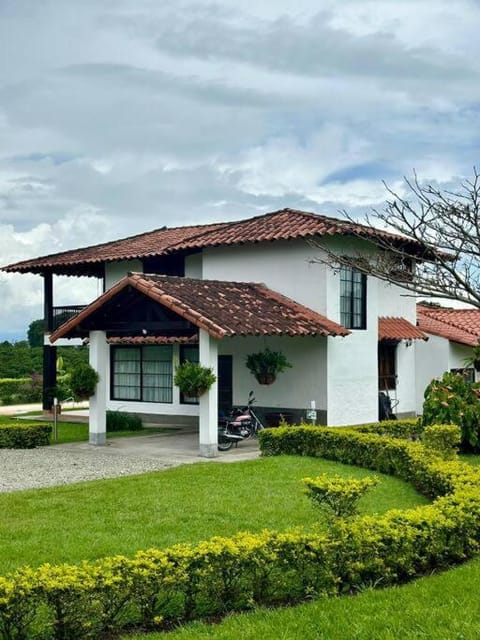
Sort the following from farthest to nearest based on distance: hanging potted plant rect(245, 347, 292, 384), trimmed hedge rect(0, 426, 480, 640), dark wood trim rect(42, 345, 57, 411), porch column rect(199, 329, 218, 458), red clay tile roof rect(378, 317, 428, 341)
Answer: dark wood trim rect(42, 345, 57, 411), red clay tile roof rect(378, 317, 428, 341), hanging potted plant rect(245, 347, 292, 384), porch column rect(199, 329, 218, 458), trimmed hedge rect(0, 426, 480, 640)

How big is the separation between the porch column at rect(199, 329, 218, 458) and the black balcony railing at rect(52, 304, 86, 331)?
10.9 m

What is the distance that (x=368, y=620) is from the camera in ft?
18.2

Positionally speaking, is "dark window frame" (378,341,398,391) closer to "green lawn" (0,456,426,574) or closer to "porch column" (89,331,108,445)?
"porch column" (89,331,108,445)

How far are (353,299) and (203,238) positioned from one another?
457 cm

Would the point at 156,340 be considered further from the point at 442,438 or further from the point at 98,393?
the point at 442,438

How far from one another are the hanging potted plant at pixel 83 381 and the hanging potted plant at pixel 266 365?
12.6ft

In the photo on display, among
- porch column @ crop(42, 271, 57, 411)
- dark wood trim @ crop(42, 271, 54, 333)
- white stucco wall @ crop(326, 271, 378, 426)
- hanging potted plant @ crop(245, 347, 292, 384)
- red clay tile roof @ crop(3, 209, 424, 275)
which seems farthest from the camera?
dark wood trim @ crop(42, 271, 54, 333)

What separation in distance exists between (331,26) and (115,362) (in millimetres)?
15651

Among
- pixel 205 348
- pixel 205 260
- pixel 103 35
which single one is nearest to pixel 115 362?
pixel 205 260

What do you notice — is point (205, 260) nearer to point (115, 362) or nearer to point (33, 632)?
point (115, 362)

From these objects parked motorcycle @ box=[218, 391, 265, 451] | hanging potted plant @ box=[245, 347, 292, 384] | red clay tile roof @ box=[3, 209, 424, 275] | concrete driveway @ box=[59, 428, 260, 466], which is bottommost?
concrete driveway @ box=[59, 428, 260, 466]

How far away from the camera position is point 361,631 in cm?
533

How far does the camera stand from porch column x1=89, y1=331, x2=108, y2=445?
698 inches

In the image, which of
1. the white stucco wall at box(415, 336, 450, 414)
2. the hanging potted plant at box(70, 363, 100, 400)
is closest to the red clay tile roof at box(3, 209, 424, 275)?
the white stucco wall at box(415, 336, 450, 414)
